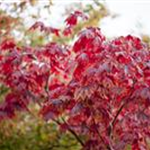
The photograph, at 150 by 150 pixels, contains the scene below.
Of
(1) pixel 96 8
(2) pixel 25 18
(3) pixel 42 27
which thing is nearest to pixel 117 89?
(3) pixel 42 27

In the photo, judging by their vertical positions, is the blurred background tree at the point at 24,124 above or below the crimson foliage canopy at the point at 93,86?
below

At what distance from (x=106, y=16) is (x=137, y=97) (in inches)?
125

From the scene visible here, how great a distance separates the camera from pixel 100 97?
8.61ft

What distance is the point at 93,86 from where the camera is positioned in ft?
8.23

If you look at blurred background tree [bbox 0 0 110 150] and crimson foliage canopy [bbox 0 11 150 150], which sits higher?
crimson foliage canopy [bbox 0 11 150 150]

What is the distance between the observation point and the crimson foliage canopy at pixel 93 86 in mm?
2539

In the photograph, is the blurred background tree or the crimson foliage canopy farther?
the blurred background tree

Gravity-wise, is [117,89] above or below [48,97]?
above

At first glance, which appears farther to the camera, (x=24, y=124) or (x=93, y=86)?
(x=24, y=124)

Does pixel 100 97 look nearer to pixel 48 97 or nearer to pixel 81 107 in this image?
pixel 81 107

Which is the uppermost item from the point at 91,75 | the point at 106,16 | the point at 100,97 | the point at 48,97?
the point at 91,75

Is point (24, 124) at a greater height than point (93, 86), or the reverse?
point (93, 86)

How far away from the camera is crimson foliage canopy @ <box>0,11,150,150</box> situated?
100.0 inches

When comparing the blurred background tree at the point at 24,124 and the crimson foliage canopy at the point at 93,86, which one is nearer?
the crimson foliage canopy at the point at 93,86
